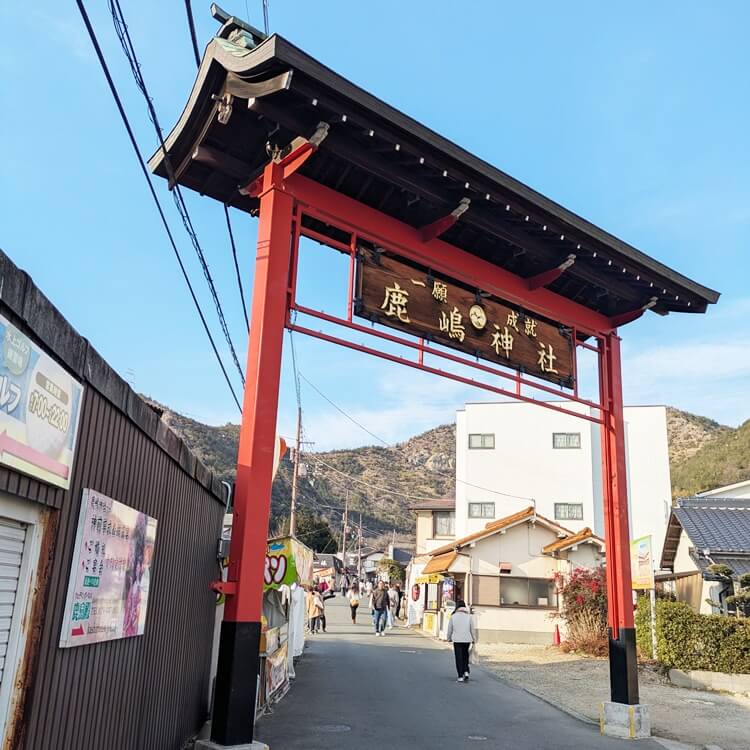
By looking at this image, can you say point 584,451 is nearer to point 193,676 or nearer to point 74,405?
point 193,676

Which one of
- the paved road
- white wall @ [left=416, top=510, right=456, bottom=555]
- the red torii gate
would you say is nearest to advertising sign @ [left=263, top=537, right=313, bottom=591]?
the paved road

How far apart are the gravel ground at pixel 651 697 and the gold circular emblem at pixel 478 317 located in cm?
613

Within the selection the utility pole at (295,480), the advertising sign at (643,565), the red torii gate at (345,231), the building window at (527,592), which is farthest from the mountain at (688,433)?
the red torii gate at (345,231)

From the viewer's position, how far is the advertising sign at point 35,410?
11.3ft

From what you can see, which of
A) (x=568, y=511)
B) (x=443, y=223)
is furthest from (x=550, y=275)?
(x=568, y=511)

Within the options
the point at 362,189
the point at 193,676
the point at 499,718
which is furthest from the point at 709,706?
the point at 362,189

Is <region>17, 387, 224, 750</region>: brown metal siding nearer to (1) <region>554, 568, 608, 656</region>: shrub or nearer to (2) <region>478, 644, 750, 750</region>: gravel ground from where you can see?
(2) <region>478, 644, 750, 750</region>: gravel ground

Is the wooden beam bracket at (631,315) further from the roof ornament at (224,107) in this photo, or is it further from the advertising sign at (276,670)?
the advertising sign at (276,670)

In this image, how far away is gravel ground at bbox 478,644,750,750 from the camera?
34.3 ft

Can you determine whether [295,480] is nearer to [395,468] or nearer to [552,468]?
[552,468]

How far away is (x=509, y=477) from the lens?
40.2 m

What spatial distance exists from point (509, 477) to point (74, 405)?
37.4m

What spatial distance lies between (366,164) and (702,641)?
13303 mm

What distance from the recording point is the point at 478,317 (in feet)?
33.1
